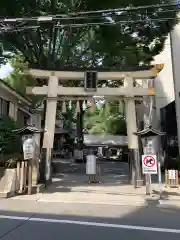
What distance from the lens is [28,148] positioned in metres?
12.7

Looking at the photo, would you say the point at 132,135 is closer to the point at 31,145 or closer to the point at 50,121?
the point at 50,121

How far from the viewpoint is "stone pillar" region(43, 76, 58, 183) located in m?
14.8

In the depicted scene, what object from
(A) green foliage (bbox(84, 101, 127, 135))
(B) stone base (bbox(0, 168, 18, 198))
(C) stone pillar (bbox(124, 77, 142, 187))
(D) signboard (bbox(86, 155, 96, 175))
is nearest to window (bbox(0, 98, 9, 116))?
(D) signboard (bbox(86, 155, 96, 175))

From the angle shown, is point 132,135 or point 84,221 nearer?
point 84,221

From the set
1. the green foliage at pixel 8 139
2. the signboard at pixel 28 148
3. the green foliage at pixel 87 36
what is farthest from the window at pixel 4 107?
the signboard at pixel 28 148

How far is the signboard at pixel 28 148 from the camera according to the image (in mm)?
12594

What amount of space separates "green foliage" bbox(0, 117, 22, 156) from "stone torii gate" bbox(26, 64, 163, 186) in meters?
1.33

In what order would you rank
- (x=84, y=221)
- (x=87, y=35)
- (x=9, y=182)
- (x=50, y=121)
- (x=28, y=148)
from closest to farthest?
(x=84, y=221) → (x=9, y=182) → (x=28, y=148) → (x=50, y=121) → (x=87, y=35)

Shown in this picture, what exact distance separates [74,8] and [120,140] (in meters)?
21.6

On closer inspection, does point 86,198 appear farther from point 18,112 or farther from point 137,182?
point 18,112

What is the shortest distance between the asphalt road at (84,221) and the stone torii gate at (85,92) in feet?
15.7

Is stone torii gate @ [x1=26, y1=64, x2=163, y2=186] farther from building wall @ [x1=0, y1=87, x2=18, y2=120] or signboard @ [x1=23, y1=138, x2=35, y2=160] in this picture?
building wall @ [x1=0, y1=87, x2=18, y2=120]

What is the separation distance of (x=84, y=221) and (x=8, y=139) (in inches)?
280

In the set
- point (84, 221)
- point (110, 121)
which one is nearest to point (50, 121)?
point (84, 221)
